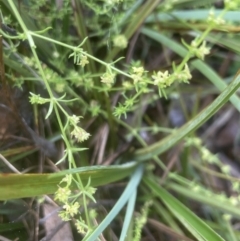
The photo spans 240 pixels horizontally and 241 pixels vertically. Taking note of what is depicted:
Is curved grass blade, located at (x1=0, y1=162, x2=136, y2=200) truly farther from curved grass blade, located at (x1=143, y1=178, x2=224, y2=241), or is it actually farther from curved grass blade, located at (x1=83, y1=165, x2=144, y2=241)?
curved grass blade, located at (x1=143, y1=178, x2=224, y2=241)

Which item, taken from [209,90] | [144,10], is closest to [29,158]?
[144,10]

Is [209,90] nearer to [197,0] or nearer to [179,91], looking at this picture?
[179,91]

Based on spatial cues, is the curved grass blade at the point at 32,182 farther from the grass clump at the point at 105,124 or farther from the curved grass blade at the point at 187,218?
the curved grass blade at the point at 187,218

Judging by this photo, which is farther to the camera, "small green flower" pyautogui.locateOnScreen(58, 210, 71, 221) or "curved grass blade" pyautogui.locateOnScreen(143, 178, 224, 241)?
"curved grass blade" pyautogui.locateOnScreen(143, 178, 224, 241)

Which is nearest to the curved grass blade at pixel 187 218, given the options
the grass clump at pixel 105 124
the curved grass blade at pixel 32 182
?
the grass clump at pixel 105 124

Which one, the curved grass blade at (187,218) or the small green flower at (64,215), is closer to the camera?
the small green flower at (64,215)

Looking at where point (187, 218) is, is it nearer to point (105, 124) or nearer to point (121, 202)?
point (121, 202)

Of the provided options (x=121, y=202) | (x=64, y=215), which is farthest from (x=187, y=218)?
(x=64, y=215)

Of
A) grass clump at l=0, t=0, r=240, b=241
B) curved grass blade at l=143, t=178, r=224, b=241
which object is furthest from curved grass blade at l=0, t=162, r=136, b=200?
curved grass blade at l=143, t=178, r=224, b=241

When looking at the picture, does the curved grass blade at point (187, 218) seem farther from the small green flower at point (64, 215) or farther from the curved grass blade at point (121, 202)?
the small green flower at point (64, 215)

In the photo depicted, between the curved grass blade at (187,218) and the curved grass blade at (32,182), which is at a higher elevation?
the curved grass blade at (32,182)

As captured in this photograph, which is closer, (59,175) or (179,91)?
(59,175)
